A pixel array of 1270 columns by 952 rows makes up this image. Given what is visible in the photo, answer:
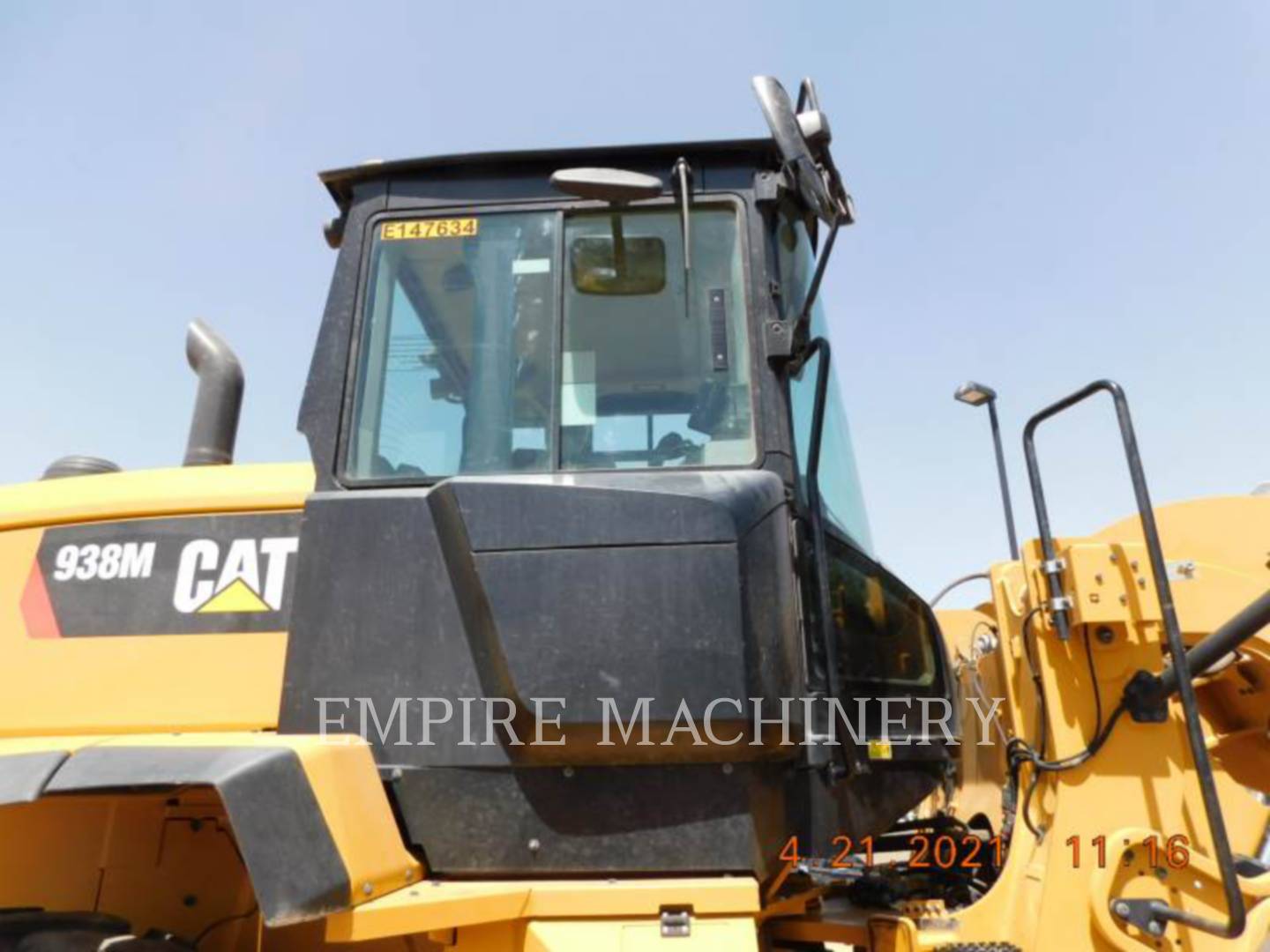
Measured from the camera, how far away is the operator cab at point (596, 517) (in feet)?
6.87

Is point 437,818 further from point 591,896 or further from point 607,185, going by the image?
point 607,185

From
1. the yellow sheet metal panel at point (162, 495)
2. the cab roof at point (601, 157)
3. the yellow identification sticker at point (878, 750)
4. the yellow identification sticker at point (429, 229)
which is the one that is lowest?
the yellow identification sticker at point (878, 750)

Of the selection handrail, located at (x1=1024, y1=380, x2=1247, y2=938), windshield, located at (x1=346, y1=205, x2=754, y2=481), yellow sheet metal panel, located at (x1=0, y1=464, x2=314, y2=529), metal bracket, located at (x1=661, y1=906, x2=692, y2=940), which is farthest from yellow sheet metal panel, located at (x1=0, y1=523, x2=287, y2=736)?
handrail, located at (x1=1024, y1=380, x2=1247, y2=938)

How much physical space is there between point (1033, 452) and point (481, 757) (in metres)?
1.80

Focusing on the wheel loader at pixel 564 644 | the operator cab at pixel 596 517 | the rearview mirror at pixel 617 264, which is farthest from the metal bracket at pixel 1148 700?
the rearview mirror at pixel 617 264

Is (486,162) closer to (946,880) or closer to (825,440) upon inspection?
(825,440)

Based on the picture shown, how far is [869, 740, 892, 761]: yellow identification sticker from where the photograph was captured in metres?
2.42

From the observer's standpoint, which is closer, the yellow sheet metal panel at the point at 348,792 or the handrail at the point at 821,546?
the yellow sheet metal panel at the point at 348,792

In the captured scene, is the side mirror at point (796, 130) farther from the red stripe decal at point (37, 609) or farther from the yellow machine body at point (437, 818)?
the red stripe decal at point (37, 609)

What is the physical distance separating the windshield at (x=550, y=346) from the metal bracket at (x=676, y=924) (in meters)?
1.05

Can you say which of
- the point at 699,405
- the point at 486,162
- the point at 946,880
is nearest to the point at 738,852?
the point at 699,405

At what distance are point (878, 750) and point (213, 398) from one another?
2368mm

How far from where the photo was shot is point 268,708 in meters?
2.21

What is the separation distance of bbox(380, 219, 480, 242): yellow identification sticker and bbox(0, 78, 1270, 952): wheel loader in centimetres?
2
